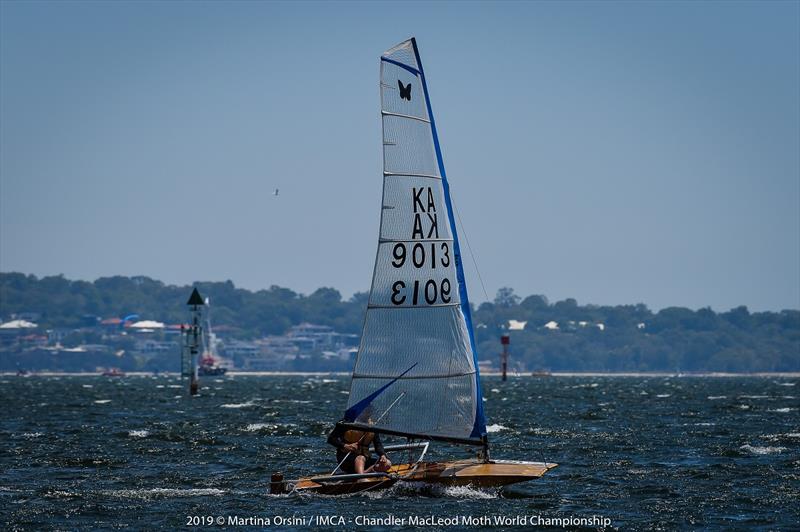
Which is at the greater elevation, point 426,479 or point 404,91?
point 404,91

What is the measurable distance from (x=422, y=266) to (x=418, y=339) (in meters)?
1.60

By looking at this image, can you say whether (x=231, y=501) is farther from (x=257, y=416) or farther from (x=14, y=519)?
(x=257, y=416)

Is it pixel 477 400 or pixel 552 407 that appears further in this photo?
pixel 552 407

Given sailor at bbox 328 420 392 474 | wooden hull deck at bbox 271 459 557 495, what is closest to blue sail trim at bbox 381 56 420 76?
sailor at bbox 328 420 392 474

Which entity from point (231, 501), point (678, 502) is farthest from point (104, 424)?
point (678, 502)

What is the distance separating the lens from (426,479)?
30594 mm

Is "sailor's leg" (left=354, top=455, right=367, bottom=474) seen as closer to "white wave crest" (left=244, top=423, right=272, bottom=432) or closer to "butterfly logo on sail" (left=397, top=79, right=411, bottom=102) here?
"butterfly logo on sail" (left=397, top=79, right=411, bottom=102)

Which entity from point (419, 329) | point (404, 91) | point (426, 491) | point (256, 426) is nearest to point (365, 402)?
point (419, 329)

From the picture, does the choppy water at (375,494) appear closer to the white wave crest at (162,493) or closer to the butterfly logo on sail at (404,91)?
the white wave crest at (162,493)

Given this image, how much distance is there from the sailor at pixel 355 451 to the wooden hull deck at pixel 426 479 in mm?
364

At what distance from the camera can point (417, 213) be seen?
99.9ft

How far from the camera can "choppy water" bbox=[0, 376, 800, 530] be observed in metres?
29.2

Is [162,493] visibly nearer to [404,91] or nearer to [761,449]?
[404,91]

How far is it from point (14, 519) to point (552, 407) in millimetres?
55174
